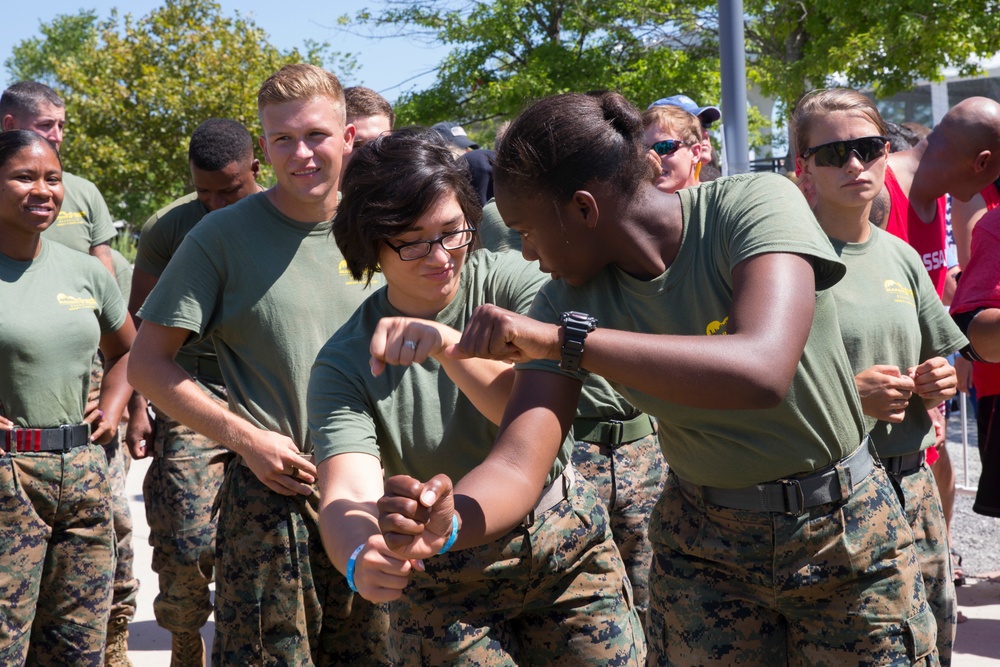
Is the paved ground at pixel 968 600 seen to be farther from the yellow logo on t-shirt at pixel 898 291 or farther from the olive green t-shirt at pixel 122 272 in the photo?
the yellow logo on t-shirt at pixel 898 291

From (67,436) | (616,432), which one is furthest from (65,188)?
(616,432)

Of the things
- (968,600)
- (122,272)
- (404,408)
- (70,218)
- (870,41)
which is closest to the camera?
(404,408)

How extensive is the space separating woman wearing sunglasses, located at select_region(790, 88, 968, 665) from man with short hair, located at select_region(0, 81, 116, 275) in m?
4.03

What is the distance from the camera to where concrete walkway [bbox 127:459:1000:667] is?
16.6 ft

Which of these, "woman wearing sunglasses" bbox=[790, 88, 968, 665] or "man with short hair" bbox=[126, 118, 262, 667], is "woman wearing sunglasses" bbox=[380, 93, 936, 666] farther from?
"man with short hair" bbox=[126, 118, 262, 667]

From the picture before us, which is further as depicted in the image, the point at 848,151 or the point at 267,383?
the point at 848,151

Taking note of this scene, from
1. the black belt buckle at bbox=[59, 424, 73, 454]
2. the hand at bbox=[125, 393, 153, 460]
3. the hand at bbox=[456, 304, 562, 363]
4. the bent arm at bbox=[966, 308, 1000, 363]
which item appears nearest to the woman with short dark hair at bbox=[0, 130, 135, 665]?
the black belt buckle at bbox=[59, 424, 73, 454]

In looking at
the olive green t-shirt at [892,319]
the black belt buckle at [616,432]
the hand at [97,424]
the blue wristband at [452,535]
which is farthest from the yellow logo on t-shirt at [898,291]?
the hand at [97,424]

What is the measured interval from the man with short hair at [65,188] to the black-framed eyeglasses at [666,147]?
3246 mm

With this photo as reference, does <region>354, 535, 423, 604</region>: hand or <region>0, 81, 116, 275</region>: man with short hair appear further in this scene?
<region>0, 81, 116, 275</region>: man with short hair

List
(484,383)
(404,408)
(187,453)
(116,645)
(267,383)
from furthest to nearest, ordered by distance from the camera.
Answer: (116,645)
(187,453)
(267,383)
(404,408)
(484,383)

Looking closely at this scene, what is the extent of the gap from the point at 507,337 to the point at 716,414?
0.69m

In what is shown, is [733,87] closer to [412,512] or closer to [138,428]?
[138,428]

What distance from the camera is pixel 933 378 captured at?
351 cm
